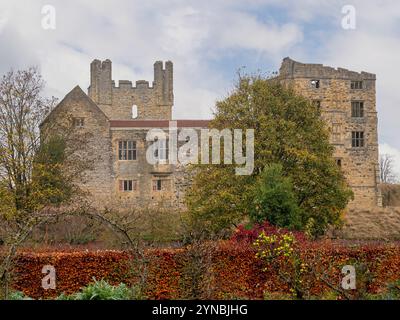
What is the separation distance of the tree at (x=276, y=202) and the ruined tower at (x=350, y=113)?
821 inches

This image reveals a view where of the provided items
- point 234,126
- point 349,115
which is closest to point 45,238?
point 234,126

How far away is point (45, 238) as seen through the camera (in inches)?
A: 1139

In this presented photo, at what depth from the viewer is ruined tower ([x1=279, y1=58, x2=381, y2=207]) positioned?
49094 mm

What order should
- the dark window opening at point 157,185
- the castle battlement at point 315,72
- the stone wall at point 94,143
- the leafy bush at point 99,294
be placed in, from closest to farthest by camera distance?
the leafy bush at point 99,294 < the stone wall at point 94,143 < the dark window opening at point 157,185 < the castle battlement at point 315,72

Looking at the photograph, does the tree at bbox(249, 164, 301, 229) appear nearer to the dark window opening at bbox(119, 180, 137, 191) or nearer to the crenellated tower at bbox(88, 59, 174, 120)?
the dark window opening at bbox(119, 180, 137, 191)

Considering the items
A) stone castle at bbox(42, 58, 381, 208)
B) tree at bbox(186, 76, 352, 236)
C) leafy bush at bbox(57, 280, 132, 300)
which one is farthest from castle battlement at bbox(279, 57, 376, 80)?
leafy bush at bbox(57, 280, 132, 300)

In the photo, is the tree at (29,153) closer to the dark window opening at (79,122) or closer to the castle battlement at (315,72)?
the dark window opening at (79,122)

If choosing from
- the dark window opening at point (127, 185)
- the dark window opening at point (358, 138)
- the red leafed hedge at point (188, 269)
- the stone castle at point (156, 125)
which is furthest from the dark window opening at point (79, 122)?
the red leafed hedge at point (188, 269)

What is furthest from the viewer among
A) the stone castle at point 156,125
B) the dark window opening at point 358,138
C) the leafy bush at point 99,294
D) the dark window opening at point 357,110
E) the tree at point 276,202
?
the dark window opening at point 357,110

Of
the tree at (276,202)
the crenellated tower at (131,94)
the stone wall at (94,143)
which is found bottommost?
the tree at (276,202)

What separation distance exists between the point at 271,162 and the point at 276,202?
4.33 meters

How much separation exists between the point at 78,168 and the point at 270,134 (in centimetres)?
1189

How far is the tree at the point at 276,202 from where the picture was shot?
2836 cm
